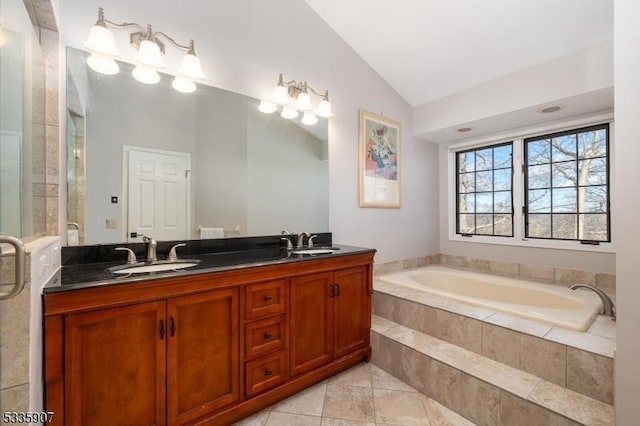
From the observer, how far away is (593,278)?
8.32 feet

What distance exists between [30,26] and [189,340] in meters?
1.57

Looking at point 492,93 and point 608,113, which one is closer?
point 608,113

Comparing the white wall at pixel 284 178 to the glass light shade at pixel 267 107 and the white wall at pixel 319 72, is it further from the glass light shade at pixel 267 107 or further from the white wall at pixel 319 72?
the white wall at pixel 319 72

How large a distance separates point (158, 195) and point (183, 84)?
74 centimetres

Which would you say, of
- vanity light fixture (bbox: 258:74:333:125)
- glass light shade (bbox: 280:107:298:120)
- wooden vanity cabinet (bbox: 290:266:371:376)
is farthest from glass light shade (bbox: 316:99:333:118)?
wooden vanity cabinet (bbox: 290:266:371:376)

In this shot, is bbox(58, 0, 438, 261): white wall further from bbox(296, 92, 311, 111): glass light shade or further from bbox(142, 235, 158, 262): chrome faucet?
bbox(142, 235, 158, 262): chrome faucet

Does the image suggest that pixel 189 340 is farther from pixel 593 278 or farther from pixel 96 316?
pixel 593 278

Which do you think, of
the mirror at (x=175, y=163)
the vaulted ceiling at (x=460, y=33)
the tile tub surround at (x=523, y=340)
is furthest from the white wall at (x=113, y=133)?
the tile tub surround at (x=523, y=340)

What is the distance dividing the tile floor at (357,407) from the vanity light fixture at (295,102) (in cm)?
205

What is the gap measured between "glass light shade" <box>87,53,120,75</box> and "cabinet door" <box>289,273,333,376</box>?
1592mm

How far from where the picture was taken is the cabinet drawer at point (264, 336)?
155cm

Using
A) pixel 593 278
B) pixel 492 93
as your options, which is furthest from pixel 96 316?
pixel 593 278

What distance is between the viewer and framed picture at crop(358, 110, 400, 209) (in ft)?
9.25

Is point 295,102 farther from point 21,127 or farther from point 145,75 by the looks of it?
point 21,127
